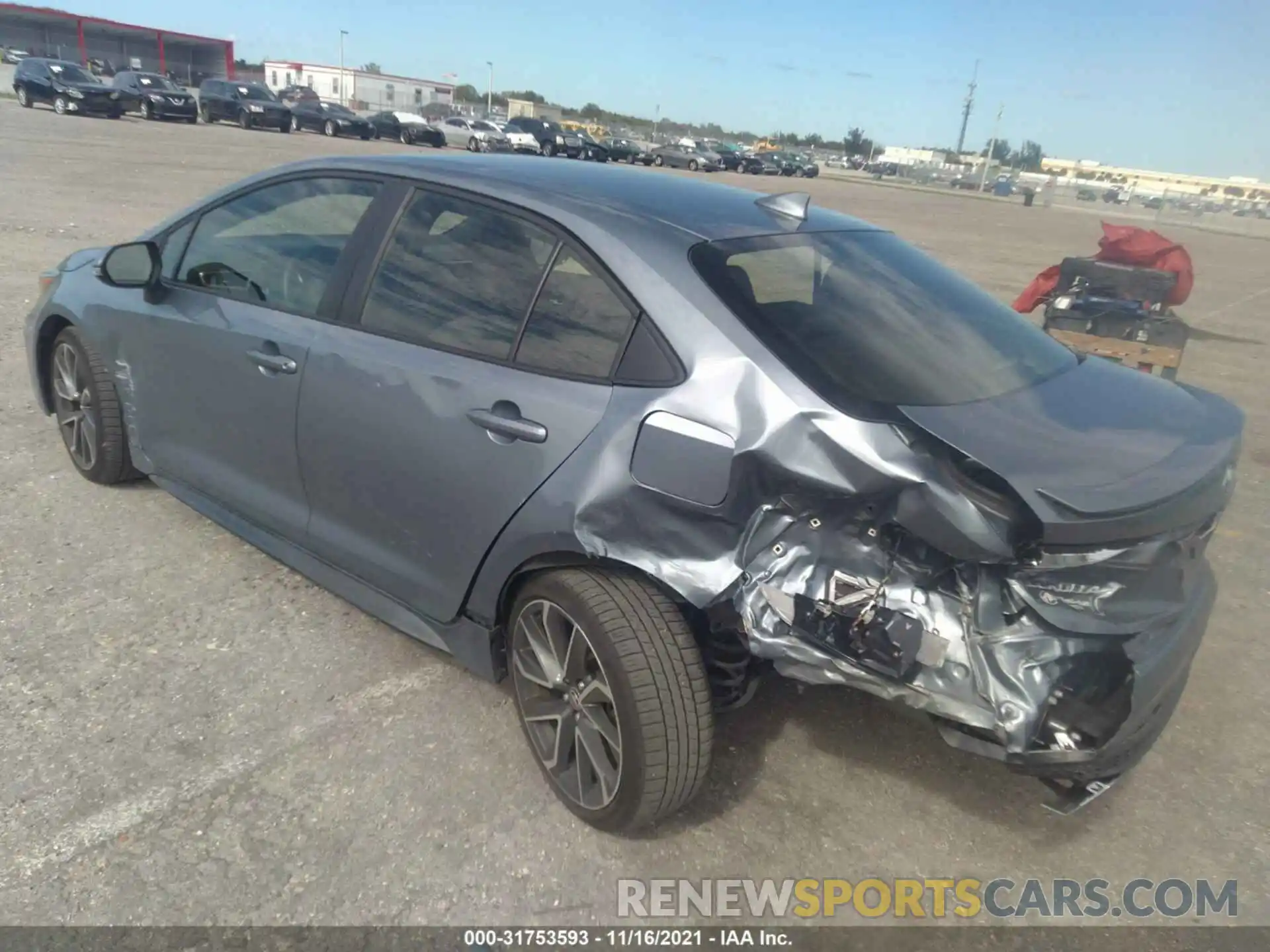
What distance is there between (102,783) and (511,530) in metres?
1.35

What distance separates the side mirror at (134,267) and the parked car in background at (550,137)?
38.6m

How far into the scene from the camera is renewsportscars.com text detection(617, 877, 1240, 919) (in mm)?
2352

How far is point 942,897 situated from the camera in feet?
7.98

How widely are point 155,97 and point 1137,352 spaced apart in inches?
1427

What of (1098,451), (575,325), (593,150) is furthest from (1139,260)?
(593,150)

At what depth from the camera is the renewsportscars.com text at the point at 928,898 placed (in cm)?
235

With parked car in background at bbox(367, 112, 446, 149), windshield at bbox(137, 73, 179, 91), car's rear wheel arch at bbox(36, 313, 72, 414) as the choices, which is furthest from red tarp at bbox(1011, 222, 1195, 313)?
windshield at bbox(137, 73, 179, 91)

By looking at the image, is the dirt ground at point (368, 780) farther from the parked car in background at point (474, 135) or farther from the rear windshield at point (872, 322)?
the parked car in background at point (474, 135)

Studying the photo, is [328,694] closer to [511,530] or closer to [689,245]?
[511,530]

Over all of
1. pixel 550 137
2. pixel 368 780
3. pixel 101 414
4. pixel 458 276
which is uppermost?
pixel 458 276

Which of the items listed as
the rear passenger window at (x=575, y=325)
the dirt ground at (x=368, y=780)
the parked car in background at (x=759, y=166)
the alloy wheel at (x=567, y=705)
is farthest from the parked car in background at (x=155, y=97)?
the alloy wheel at (x=567, y=705)

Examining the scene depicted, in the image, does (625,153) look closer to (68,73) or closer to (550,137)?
(550,137)

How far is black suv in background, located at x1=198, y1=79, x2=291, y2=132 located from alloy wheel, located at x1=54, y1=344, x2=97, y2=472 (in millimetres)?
36571

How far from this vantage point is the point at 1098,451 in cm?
226
